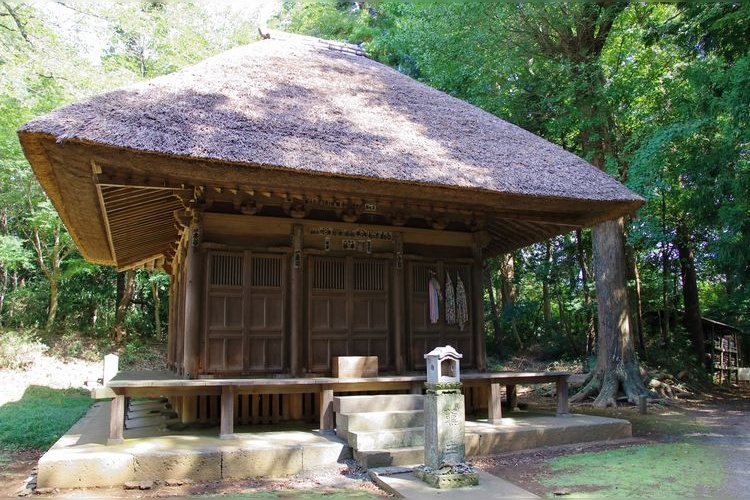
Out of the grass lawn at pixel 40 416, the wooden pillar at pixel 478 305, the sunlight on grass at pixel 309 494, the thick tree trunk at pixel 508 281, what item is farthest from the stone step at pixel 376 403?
the thick tree trunk at pixel 508 281

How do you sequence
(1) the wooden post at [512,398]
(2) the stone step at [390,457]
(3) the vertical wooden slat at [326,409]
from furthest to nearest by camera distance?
(1) the wooden post at [512,398] < (3) the vertical wooden slat at [326,409] < (2) the stone step at [390,457]

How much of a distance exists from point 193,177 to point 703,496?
20.8 ft

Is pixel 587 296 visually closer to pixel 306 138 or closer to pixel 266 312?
pixel 266 312

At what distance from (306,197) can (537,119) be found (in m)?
10.5

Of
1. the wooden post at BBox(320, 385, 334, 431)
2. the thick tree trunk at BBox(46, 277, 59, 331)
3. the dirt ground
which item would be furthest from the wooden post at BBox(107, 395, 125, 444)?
the thick tree trunk at BBox(46, 277, 59, 331)

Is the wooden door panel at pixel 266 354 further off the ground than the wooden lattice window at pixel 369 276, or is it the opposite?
the wooden lattice window at pixel 369 276

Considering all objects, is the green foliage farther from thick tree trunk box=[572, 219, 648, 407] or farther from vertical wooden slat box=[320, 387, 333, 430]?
thick tree trunk box=[572, 219, 648, 407]

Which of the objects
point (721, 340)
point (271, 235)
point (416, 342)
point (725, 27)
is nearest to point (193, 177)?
point (271, 235)

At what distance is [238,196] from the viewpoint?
7.90 meters

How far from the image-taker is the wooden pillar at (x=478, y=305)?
30.4 ft

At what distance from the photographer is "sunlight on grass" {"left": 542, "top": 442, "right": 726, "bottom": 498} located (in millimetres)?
5383

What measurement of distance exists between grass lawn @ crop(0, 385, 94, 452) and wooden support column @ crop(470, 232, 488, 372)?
23.5 feet

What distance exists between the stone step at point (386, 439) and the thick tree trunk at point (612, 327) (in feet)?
26.9

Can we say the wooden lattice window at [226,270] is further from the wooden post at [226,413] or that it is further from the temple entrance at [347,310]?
the wooden post at [226,413]
